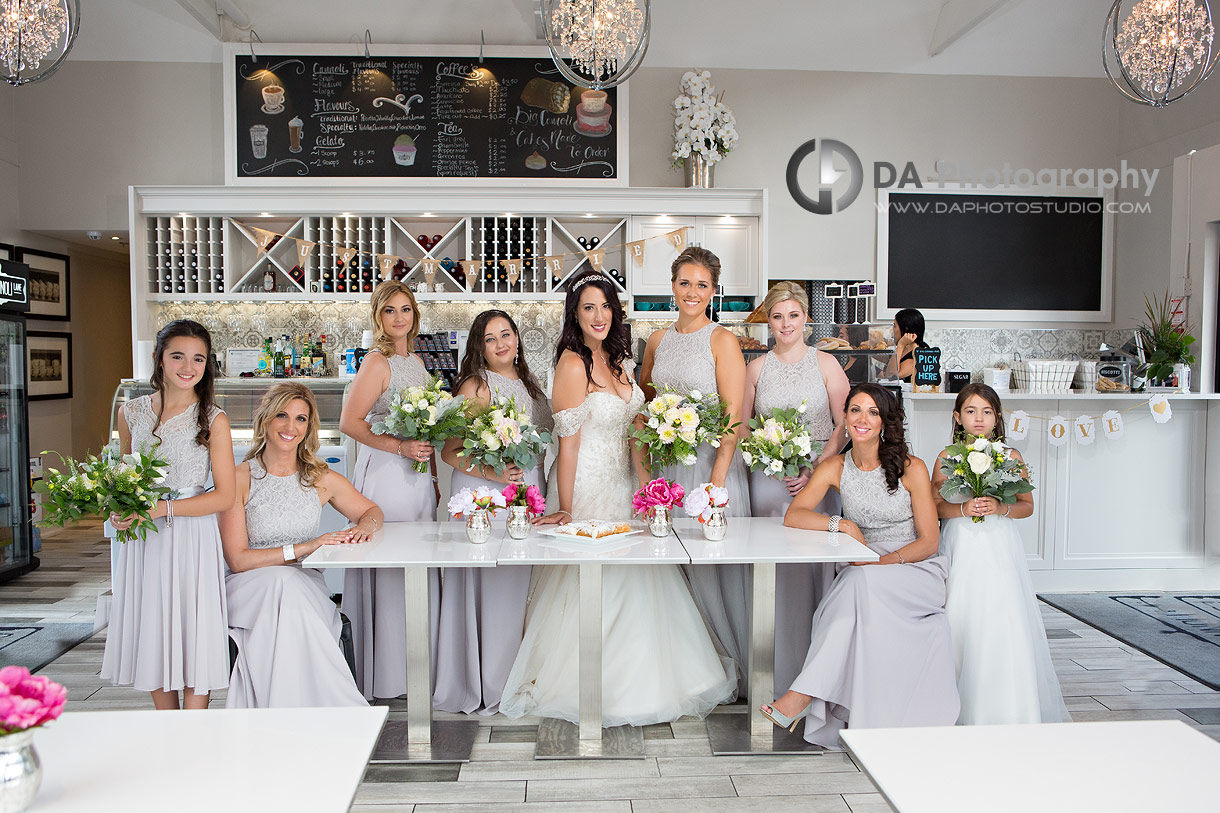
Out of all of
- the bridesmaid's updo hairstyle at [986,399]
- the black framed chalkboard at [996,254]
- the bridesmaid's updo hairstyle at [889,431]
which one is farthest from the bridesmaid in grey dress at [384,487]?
the black framed chalkboard at [996,254]

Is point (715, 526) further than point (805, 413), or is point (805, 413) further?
point (805, 413)

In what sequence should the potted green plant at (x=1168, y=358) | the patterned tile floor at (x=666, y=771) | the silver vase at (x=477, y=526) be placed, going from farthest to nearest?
the potted green plant at (x=1168, y=358), the silver vase at (x=477, y=526), the patterned tile floor at (x=666, y=771)

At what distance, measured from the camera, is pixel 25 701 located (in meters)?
1.33

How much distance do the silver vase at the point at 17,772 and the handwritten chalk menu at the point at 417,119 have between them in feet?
18.5

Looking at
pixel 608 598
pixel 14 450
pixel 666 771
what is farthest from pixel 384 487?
pixel 14 450

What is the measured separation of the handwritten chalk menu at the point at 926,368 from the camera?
18.2ft

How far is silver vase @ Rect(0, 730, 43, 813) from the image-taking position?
4.32ft

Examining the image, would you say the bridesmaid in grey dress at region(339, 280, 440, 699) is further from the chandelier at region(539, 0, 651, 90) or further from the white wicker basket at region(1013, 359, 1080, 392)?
the white wicker basket at region(1013, 359, 1080, 392)

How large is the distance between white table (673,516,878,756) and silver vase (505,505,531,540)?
0.60 meters

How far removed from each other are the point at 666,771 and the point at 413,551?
1.19 metres

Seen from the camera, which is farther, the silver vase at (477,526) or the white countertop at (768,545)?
the silver vase at (477,526)

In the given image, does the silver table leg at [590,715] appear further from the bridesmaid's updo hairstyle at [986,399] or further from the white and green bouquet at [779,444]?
the bridesmaid's updo hairstyle at [986,399]

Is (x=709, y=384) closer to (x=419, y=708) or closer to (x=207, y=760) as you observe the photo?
(x=419, y=708)

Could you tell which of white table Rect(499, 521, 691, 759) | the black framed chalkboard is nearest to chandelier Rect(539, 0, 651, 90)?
white table Rect(499, 521, 691, 759)
